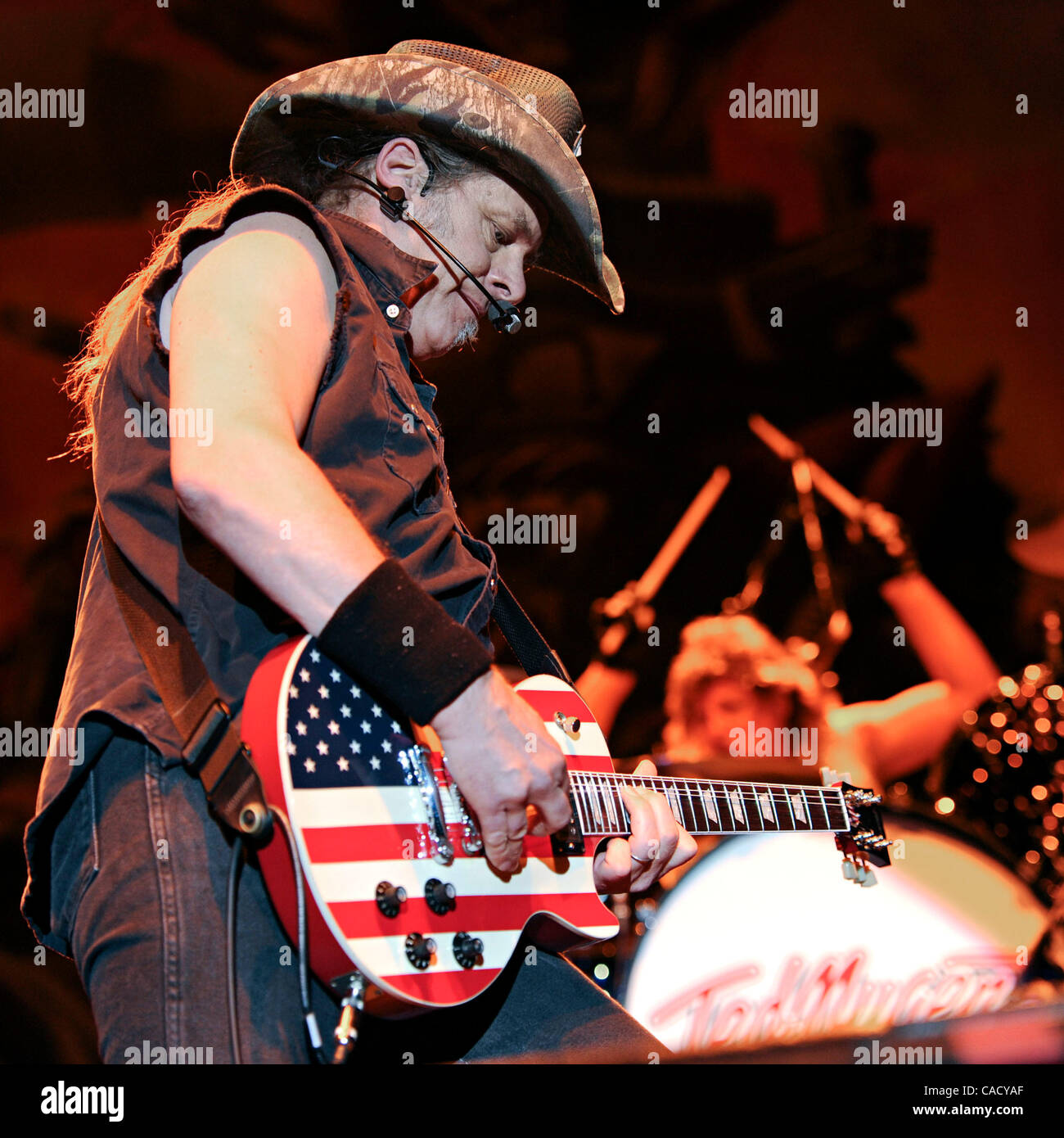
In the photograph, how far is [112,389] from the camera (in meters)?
1.51

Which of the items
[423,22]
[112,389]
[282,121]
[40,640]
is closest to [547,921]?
[112,389]

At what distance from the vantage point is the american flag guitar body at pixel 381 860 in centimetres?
127

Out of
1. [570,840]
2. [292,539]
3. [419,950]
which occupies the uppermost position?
[292,539]

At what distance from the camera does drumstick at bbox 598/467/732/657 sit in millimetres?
4734

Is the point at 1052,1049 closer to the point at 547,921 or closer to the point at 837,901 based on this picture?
the point at 837,901

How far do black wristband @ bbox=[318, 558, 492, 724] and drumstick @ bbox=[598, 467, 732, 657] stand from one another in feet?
11.4

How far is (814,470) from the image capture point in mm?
5160

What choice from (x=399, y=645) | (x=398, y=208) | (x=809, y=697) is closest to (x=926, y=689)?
(x=809, y=697)

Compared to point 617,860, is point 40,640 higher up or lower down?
lower down

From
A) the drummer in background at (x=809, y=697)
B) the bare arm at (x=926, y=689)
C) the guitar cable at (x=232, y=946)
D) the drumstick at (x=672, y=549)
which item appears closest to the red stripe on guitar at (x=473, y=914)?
the guitar cable at (x=232, y=946)

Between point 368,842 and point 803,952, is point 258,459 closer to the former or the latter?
point 368,842

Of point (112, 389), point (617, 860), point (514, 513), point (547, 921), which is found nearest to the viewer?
point (112, 389)

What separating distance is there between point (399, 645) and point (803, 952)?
350 centimetres
